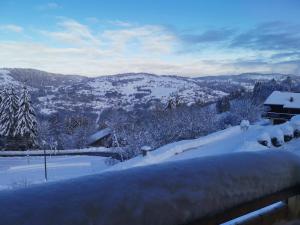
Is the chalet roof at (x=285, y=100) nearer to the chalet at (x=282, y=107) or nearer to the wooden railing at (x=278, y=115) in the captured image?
the chalet at (x=282, y=107)

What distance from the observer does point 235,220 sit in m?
1.58

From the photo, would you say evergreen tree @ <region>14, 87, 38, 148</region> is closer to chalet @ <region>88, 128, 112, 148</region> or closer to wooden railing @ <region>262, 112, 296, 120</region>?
chalet @ <region>88, 128, 112, 148</region>

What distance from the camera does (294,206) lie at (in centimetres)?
183

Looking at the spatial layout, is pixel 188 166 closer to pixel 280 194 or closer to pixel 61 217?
pixel 280 194

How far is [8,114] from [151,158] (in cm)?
3395

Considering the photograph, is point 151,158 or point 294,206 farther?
point 151,158

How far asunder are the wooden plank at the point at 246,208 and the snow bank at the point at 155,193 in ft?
0.09

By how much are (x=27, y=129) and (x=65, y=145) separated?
14.9 meters

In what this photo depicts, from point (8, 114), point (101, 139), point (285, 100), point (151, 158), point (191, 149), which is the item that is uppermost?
point (285, 100)

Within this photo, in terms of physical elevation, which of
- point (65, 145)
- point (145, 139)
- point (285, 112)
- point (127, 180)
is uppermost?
point (127, 180)

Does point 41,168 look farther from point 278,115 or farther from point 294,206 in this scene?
point 294,206

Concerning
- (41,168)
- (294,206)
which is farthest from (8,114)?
(294,206)

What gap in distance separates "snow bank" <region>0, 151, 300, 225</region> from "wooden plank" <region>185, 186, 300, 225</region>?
28 millimetres

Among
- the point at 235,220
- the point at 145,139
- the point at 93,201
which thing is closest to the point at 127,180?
the point at 93,201
